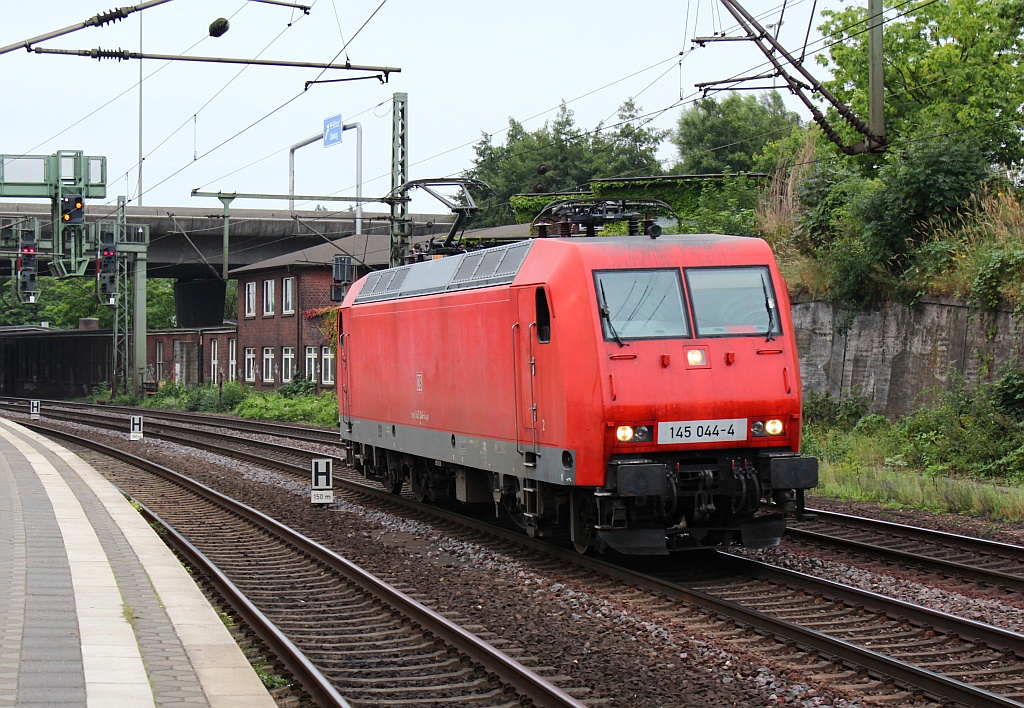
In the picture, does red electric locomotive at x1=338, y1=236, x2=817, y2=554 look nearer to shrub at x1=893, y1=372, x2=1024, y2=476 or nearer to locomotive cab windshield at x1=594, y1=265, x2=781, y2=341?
locomotive cab windshield at x1=594, y1=265, x2=781, y2=341

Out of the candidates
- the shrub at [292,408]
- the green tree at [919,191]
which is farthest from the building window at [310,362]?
the green tree at [919,191]

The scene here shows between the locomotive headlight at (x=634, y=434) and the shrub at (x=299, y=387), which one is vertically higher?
the shrub at (x=299, y=387)

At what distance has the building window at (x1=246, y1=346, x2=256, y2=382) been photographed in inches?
2206

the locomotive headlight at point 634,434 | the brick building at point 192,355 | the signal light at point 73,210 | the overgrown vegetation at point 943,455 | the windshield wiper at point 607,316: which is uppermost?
the signal light at point 73,210

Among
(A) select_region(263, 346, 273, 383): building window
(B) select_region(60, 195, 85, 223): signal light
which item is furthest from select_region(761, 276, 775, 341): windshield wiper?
(A) select_region(263, 346, 273, 383): building window

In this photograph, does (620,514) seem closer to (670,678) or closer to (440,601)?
(440,601)

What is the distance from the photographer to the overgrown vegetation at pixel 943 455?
51.8ft

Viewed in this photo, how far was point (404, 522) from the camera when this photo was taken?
15977mm

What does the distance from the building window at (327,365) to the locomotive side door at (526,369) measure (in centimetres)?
3566

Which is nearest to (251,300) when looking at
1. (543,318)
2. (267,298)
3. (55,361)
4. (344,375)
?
(267,298)

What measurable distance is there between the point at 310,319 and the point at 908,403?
1305 inches

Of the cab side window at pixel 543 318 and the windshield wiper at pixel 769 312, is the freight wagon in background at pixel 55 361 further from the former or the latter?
the windshield wiper at pixel 769 312

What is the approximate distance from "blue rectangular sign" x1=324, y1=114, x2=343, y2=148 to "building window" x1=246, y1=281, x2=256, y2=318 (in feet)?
37.9

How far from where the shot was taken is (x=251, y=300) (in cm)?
5662
